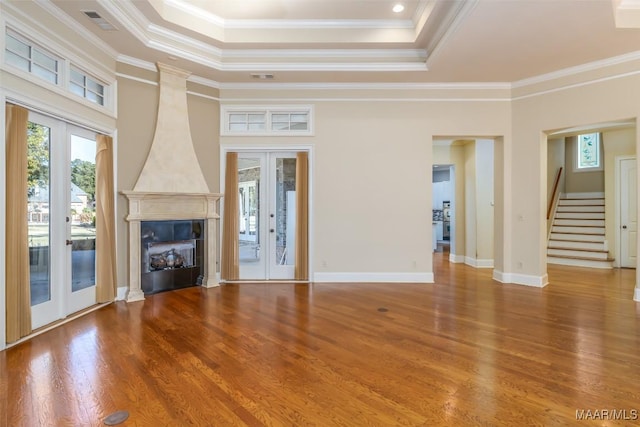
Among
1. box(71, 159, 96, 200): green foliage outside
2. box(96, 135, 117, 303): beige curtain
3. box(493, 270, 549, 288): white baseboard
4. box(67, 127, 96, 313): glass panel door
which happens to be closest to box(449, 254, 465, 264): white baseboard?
box(493, 270, 549, 288): white baseboard

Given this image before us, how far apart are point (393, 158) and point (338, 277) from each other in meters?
2.39

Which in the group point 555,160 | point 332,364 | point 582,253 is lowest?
point 332,364

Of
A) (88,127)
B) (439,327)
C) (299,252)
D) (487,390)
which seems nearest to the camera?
(487,390)

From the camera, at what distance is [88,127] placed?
168 inches

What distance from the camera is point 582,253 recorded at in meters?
7.79

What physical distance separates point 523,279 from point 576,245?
11.5 feet

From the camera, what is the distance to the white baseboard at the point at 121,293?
15.9 feet

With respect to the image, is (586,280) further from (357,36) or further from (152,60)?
(152,60)

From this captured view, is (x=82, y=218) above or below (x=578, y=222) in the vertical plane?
above

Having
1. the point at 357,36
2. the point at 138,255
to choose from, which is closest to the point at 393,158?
the point at 357,36

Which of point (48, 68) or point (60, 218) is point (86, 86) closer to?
point (48, 68)

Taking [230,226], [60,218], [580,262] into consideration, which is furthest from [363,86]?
[580,262]

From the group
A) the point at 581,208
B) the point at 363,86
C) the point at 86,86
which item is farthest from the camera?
the point at 581,208

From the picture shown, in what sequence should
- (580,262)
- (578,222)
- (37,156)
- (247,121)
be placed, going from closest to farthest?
(37,156)
(247,121)
(580,262)
(578,222)
